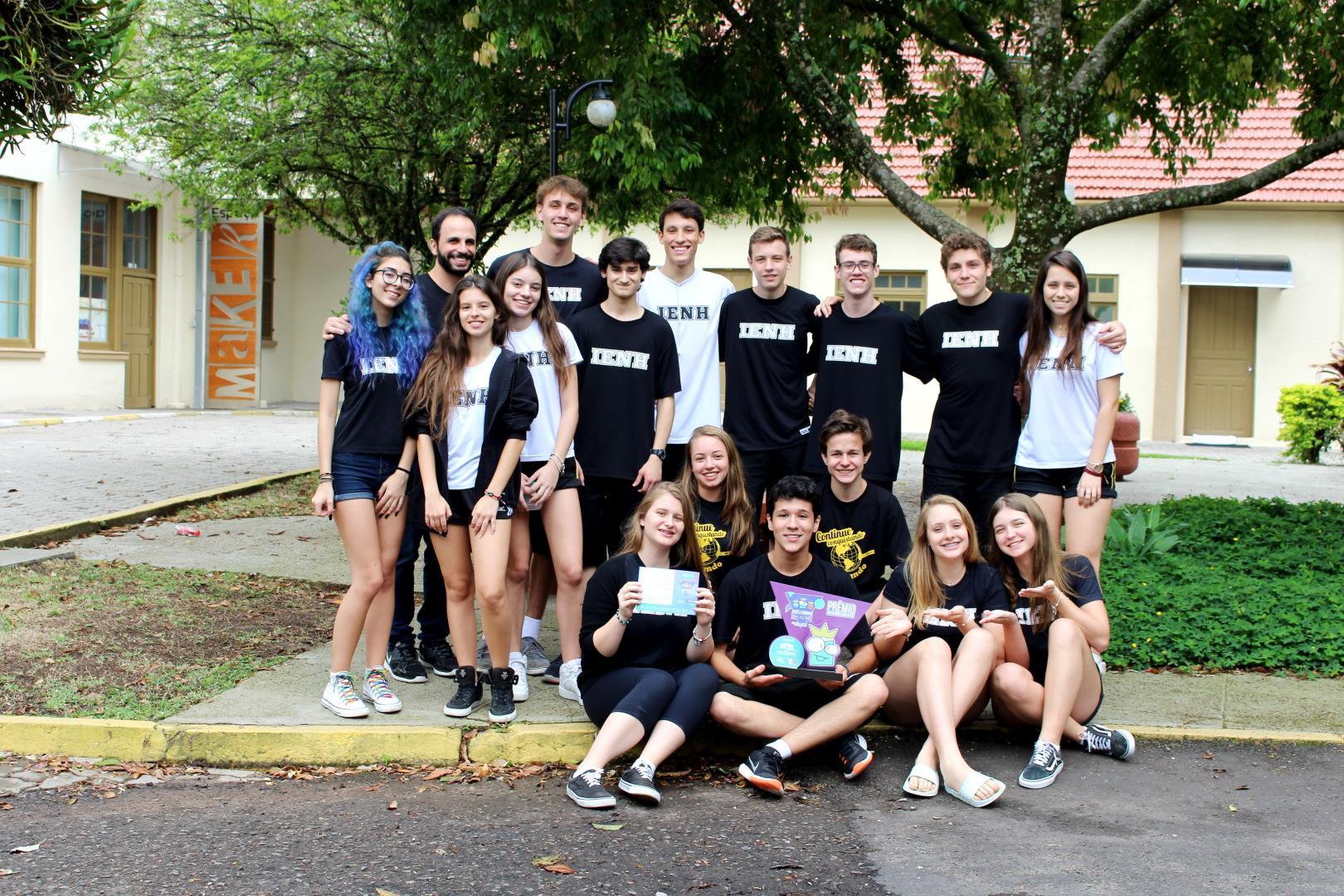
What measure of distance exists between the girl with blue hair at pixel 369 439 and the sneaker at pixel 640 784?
123 centimetres

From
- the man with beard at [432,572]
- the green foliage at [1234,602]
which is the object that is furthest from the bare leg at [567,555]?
the green foliage at [1234,602]

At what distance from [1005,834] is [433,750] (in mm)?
2181

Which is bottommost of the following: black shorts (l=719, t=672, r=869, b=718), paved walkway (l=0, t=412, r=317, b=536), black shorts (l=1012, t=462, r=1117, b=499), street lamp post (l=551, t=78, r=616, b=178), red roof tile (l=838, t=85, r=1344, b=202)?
black shorts (l=719, t=672, r=869, b=718)

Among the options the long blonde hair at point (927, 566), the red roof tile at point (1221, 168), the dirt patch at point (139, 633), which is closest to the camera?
A: the long blonde hair at point (927, 566)

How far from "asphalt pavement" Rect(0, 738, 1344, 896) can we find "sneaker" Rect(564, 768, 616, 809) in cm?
5

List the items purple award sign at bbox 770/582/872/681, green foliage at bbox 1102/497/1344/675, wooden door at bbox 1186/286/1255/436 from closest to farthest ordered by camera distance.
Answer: purple award sign at bbox 770/582/872/681 < green foliage at bbox 1102/497/1344/675 < wooden door at bbox 1186/286/1255/436

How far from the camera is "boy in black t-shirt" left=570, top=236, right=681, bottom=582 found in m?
5.77

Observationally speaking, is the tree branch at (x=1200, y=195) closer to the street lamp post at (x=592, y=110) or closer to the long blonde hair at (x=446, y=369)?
the street lamp post at (x=592, y=110)

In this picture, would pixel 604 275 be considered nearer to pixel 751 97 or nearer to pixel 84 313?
pixel 751 97

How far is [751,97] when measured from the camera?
32.8 feet

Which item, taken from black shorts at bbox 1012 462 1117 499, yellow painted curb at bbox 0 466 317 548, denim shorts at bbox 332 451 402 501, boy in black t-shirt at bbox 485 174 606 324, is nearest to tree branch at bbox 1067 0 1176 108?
black shorts at bbox 1012 462 1117 499

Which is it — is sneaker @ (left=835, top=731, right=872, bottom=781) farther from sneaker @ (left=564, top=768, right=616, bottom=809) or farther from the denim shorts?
the denim shorts

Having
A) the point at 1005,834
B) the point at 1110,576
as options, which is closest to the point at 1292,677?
the point at 1110,576

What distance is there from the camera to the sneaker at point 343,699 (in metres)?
5.27
